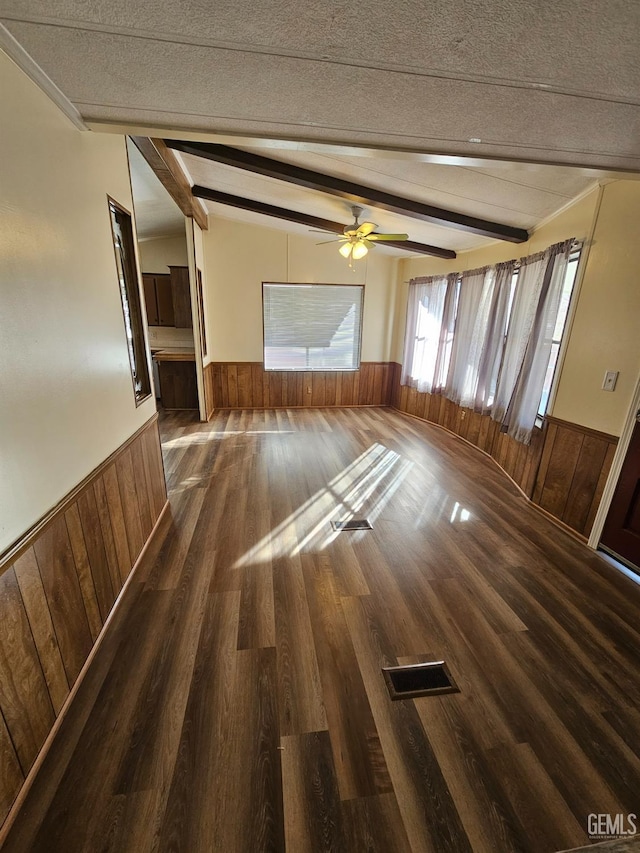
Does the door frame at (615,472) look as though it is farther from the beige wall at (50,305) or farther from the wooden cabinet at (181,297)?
the wooden cabinet at (181,297)

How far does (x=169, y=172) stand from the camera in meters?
3.15

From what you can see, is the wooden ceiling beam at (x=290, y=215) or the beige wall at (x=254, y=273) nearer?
the wooden ceiling beam at (x=290, y=215)

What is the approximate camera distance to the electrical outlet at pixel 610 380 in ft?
7.68

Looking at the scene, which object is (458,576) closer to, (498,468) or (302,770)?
(302,770)

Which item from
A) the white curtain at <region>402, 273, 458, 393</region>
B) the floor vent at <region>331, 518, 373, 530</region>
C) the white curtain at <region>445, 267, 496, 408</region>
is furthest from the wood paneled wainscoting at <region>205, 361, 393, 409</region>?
the floor vent at <region>331, 518, 373, 530</region>

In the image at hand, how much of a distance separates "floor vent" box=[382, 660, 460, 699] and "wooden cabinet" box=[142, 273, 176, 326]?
5550 millimetres

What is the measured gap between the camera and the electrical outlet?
234 centimetres

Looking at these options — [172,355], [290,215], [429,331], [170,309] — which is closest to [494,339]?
[429,331]

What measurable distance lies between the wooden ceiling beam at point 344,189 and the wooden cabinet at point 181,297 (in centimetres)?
239

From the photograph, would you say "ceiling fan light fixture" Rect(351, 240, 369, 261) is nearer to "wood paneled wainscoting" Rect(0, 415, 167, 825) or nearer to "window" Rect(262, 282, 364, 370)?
"window" Rect(262, 282, 364, 370)

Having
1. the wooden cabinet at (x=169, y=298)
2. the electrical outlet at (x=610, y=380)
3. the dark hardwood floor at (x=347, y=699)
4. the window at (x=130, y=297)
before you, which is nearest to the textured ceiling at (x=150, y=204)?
the wooden cabinet at (x=169, y=298)

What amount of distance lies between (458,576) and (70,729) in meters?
2.03

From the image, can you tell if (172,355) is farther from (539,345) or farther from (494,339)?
(539,345)

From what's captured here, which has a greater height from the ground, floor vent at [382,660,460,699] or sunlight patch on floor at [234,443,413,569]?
sunlight patch on floor at [234,443,413,569]
